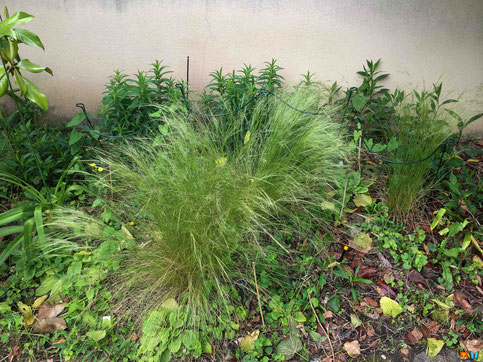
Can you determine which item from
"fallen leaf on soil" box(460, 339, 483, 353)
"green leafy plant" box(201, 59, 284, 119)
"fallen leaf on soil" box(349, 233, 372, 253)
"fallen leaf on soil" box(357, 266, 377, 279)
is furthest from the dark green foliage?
"fallen leaf on soil" box(460, 339, 483, 353)

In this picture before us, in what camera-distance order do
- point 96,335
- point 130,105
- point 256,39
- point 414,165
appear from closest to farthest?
point 96,335 → point 414,165 → point 130,105 → point 256,39

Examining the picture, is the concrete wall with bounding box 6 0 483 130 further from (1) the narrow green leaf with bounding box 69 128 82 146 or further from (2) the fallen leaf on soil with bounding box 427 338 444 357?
(2) the fallen leaf on soil with bounding box 427 338 444 357

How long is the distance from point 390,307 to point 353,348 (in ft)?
1.05

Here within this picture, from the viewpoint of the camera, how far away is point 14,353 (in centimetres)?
178

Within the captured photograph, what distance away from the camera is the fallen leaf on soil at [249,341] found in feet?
5.84

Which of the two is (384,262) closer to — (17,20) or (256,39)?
(256,39)

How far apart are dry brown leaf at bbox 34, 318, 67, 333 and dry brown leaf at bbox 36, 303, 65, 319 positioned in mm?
51

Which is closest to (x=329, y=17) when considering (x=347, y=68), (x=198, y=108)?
(x=347, y=68)

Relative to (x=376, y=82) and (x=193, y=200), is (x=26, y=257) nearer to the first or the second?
(x=193, y=200)

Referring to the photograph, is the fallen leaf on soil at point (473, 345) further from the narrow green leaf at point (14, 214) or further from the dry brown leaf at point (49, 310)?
the narrow green leaf at point (14, 214)

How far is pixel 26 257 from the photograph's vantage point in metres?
2.05

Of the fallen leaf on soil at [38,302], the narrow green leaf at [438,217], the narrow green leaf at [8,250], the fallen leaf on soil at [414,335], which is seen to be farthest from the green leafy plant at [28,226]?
the narrow green leaf at [438,217]

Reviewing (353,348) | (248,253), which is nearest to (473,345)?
(353,348)

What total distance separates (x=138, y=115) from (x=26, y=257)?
1.19 meters
